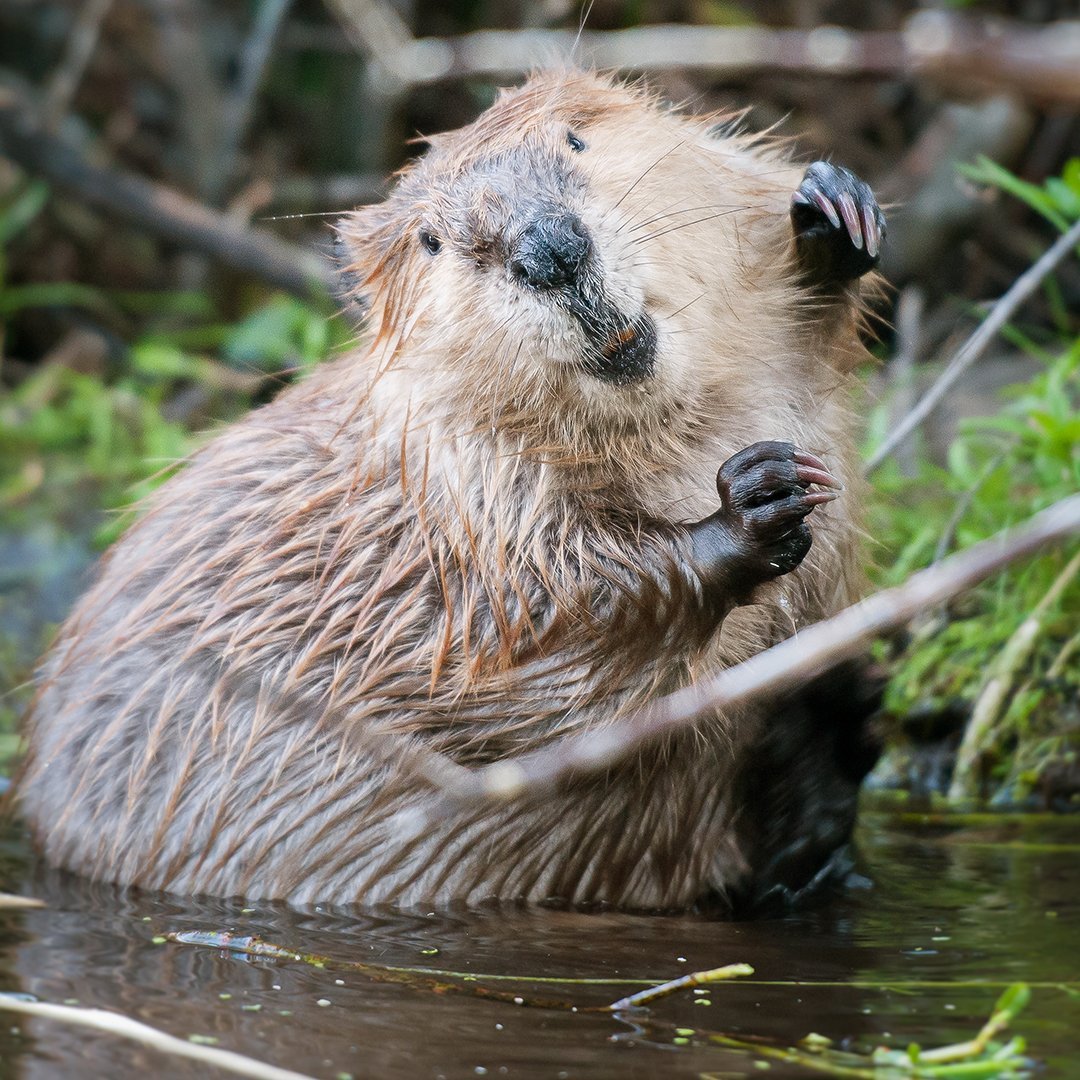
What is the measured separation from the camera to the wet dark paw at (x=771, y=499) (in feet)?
7.81

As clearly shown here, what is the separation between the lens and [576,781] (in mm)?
2730

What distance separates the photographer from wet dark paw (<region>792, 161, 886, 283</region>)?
2783 millimetres

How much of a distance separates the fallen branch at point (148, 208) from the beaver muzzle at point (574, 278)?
344 cm

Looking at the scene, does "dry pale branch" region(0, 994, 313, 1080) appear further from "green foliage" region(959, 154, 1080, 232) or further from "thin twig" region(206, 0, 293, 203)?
"thin twig" region(206, 0, 293, 203)

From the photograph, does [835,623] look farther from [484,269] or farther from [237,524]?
[237,524]

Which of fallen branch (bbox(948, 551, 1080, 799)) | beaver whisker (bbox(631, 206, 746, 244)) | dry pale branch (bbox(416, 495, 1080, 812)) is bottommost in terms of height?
dry pale branch (bbox(416, 495, 1080, 812))

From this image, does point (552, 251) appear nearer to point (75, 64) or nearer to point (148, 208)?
point (148, 208)

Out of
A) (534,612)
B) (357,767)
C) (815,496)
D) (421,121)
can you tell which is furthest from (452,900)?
(421,121)

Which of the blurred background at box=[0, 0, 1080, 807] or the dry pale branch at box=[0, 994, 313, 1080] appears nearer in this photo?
the dry pale branch at box=[0, 994, 313, 1080]

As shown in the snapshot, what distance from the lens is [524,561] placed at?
104 inches

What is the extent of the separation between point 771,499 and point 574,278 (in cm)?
45

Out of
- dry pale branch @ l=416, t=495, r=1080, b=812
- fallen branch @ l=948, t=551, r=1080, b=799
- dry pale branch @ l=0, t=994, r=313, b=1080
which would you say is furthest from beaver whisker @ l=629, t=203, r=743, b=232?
dry pale branch @ l=0, t=994, r=313, b=1080

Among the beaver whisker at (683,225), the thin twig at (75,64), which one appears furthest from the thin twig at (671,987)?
the thin twig at (75,64)

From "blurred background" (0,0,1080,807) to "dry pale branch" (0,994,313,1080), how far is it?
1653 millimetres
